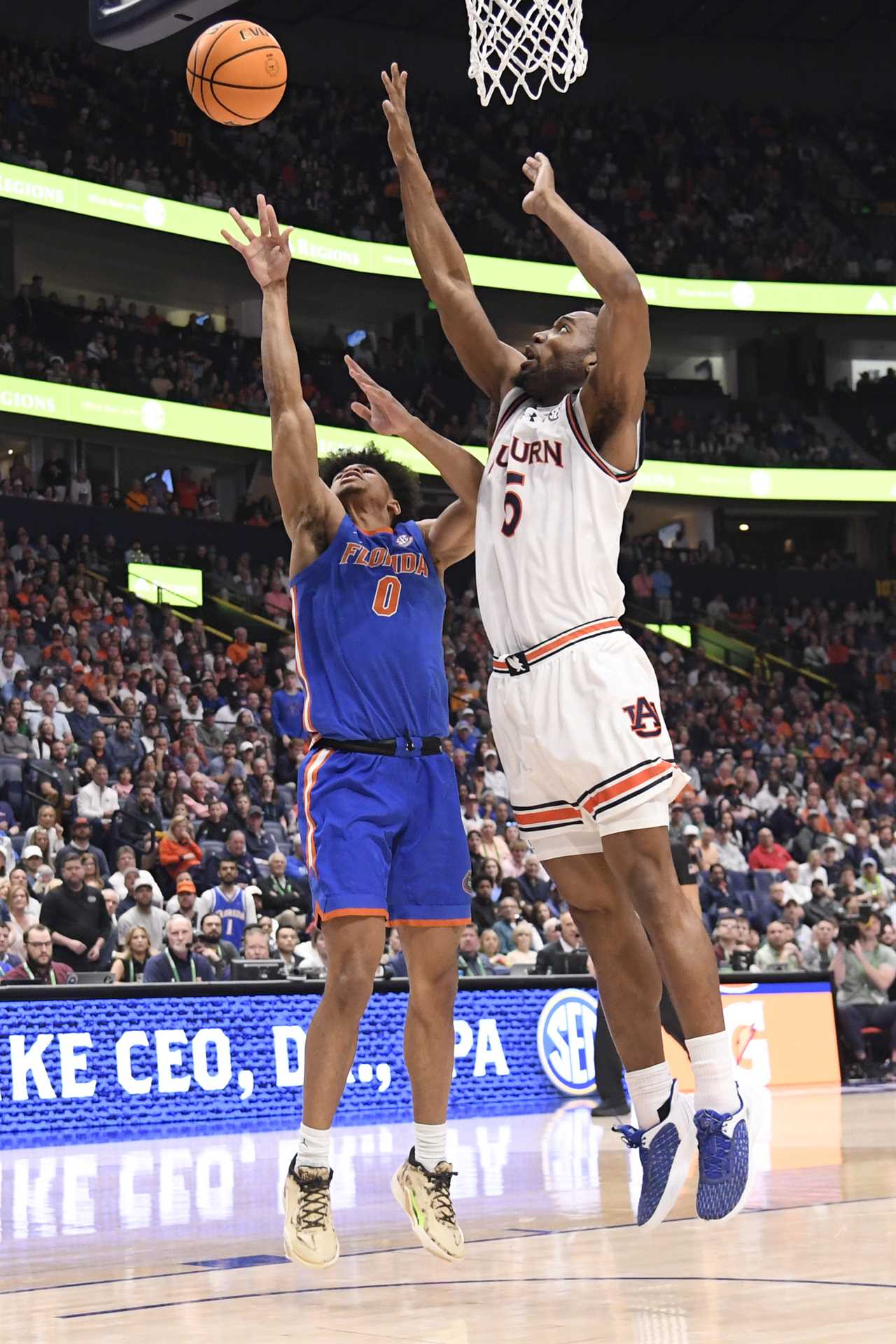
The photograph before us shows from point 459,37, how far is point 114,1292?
1351 inches

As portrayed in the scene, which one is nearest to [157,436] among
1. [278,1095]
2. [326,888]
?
[278,1095]

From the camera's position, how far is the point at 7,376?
25328 millimetres

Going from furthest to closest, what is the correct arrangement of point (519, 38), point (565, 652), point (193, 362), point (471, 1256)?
point (193, 362)
point (519, 38)
point (471, 1256)
point (565, 652)

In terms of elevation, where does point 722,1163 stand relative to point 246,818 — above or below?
below

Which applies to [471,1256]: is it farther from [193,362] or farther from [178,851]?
[193,362]

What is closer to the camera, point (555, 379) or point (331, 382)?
point (555, 379)

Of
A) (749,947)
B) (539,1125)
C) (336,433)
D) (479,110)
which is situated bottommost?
(539,1125)

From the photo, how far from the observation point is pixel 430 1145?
5.70 meters

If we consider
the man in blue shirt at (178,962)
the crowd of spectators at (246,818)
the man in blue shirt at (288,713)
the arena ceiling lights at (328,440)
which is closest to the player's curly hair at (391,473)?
the crowd of spectators at (246,818)

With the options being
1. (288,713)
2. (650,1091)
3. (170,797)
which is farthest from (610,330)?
(288,713)

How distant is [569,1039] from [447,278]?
30.6ft

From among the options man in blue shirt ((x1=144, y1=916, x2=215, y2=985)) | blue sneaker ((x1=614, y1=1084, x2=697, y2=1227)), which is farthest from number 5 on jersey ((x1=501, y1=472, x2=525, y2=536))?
man in blue shirt ((x1=144, y1=916, x2=215, y2=985))

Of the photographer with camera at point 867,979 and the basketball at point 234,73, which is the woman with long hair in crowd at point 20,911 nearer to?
the basketball at point 234,73

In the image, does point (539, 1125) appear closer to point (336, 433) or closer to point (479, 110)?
point (336, 433)
